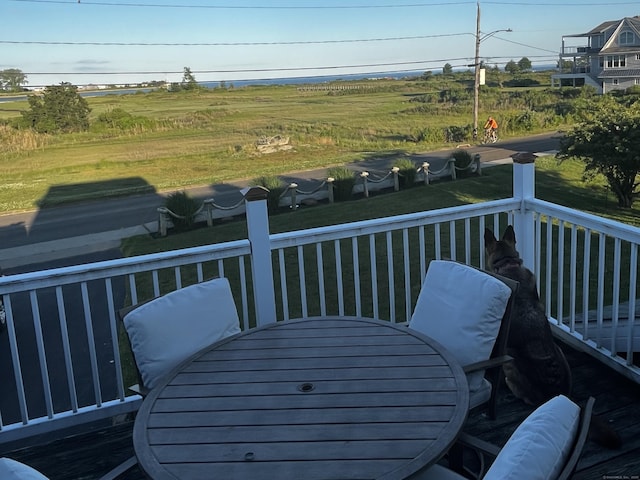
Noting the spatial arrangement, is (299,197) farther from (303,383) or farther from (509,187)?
(303,383)

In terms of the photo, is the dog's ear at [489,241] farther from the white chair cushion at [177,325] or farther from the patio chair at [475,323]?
the white chair cushion at [177,325]

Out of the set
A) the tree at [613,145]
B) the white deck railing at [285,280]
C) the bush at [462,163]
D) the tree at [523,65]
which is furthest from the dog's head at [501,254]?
the tree at [523,65]

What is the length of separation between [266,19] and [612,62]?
2608 centimetres

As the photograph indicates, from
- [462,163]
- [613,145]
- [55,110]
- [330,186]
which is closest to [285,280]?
[613,145]

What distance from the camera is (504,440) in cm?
232

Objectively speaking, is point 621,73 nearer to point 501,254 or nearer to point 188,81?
point 188,81

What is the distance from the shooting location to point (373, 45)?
51.1m

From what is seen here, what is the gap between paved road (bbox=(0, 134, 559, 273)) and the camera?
1137 cm

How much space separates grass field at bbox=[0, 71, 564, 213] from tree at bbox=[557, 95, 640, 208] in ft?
32.9

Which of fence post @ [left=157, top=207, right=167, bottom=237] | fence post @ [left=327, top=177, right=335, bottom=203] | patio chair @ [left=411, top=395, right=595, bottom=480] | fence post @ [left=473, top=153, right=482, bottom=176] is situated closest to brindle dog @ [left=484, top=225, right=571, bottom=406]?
patio chair @ [left=411, top=395, right=595, bottom=480]

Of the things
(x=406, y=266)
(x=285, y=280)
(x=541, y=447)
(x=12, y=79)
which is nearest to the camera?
(x=541, y=447)

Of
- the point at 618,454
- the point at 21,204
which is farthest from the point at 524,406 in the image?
the point at 21,204

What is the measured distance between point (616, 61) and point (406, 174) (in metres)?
36.4

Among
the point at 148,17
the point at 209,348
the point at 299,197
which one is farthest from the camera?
the point at 148,17
